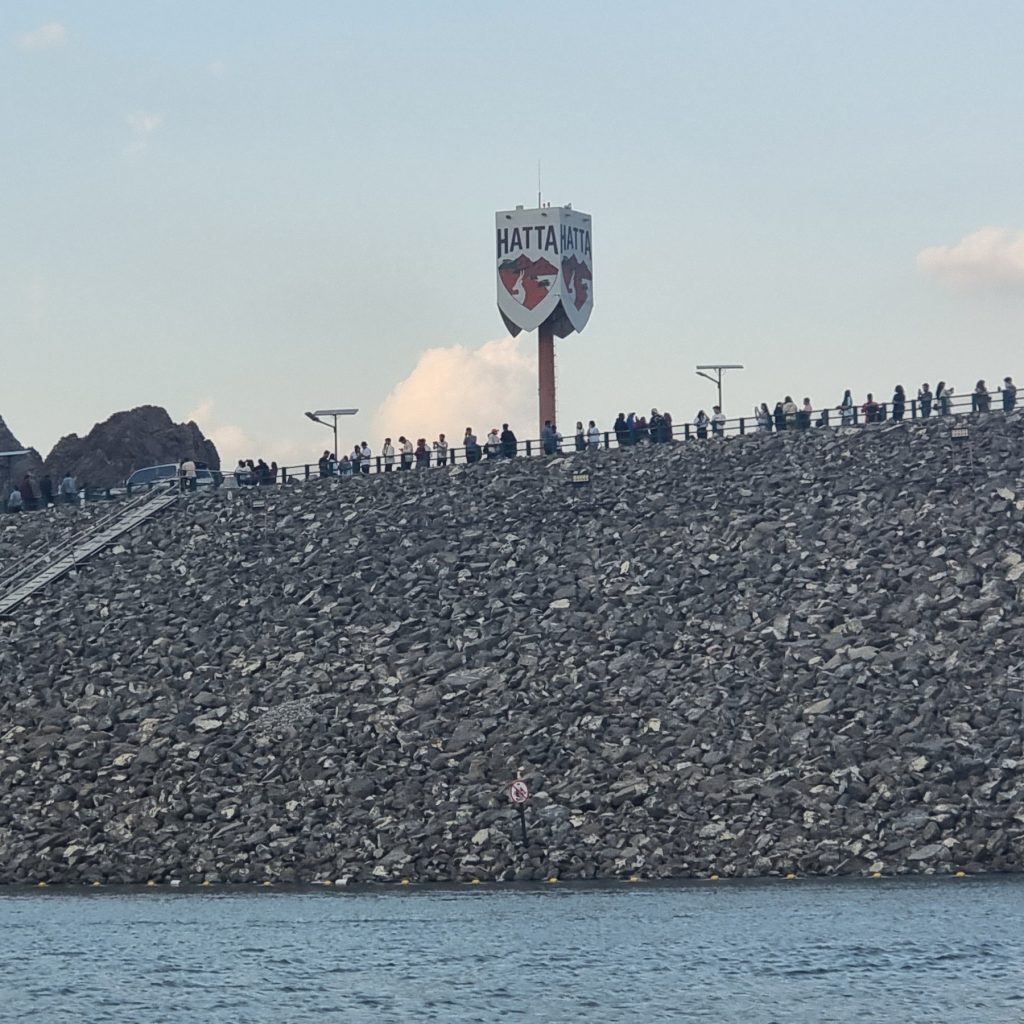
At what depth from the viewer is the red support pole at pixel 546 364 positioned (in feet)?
254

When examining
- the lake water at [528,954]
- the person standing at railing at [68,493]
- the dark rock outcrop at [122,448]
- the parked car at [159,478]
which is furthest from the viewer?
the dark rock outcrop at [122,448]

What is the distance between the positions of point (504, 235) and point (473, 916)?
3717 cm

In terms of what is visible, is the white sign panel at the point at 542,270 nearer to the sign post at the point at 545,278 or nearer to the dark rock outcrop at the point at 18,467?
the sign post at the point at 545,278

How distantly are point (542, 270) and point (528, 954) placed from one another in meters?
39.4

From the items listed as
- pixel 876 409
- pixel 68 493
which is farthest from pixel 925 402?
pixel 68 493

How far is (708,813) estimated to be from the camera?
157 feet

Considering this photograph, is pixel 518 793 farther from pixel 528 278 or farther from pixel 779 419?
pixel 528 278

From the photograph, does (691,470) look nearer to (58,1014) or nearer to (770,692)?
(770,692)

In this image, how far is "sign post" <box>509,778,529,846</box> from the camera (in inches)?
1898

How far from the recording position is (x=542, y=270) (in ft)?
251

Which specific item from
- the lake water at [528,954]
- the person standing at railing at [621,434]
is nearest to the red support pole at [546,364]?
the person standing at railing at [621,434]

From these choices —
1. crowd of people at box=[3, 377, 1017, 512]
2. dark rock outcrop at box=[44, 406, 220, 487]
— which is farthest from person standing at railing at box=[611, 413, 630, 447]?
dark rock outcrop at box=[44, 406, 220, 487]

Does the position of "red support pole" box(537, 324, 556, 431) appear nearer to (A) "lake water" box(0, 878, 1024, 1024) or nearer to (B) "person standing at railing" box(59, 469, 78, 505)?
(B) "person standing at railing" box(59, 469, 78, 505)

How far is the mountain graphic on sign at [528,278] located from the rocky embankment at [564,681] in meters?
13.1
